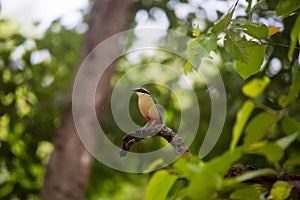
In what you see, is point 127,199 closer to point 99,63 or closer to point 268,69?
point 99,63

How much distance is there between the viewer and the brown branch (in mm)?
755

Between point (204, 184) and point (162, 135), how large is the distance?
0.97 ft

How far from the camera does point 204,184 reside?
486mm

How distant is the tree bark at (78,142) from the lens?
243cm

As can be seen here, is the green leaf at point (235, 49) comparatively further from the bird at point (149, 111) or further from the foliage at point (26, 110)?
the foliage at point (26, 110)

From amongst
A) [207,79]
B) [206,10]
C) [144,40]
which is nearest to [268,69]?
[207,79]

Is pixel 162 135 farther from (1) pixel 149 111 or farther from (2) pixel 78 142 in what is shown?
(2) pixel 78 142

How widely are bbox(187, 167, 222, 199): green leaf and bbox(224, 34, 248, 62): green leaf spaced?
1.02 ft

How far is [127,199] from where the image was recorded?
312cm

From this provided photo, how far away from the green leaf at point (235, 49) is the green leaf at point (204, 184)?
31 cm

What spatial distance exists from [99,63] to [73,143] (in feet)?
1.22

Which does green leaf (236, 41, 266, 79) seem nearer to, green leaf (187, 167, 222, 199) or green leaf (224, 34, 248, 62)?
green leaf (224, 34, 248, 62)

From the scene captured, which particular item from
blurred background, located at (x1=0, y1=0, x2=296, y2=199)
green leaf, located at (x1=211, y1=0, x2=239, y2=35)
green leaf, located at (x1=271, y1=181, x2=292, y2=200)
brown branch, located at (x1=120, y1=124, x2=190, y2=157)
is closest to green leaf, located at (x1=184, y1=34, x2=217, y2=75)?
green leaf, located at (x1=211, y1=0, x2=239, y2=35)

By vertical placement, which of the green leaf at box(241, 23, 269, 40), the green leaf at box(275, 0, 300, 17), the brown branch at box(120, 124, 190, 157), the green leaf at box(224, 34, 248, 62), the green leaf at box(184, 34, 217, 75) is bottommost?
the brown branch at box(120, 124, 190, 157)
